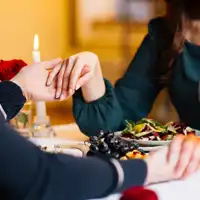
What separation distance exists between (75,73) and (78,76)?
0.9 inches

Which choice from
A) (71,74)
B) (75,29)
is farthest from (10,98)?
(75,29)

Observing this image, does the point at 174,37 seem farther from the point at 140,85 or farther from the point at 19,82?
the point at 19,82

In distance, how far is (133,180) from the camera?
0.65m

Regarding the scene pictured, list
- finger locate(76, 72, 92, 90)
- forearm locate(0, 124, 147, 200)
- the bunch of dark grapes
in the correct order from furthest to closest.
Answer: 1. finger locate(76, 72, 92, 90)
2. the bunch of dark grapes
3. forearm locate(0, 124, 147, 200)

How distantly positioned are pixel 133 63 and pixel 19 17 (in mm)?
1820

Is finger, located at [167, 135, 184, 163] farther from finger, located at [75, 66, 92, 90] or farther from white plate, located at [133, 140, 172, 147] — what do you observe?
finger, located at [75, 66, 92, 90]

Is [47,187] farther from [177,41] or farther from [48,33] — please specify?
[48,33]

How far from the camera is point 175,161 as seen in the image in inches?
27.7

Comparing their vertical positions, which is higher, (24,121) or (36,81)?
(36,81)

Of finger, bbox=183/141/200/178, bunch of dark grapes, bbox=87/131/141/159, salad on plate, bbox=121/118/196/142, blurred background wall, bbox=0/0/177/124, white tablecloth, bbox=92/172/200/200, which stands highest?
finger, bbox=183/141/200/178

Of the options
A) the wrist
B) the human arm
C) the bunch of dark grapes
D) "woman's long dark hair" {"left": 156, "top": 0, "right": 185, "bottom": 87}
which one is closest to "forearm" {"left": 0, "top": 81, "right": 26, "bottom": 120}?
the wrist

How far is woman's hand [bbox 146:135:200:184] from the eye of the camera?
687 mm

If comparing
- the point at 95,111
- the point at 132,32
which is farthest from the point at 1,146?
the point at 132,32

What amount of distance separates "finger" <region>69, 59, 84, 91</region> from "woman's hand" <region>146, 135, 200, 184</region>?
38 centimetres
